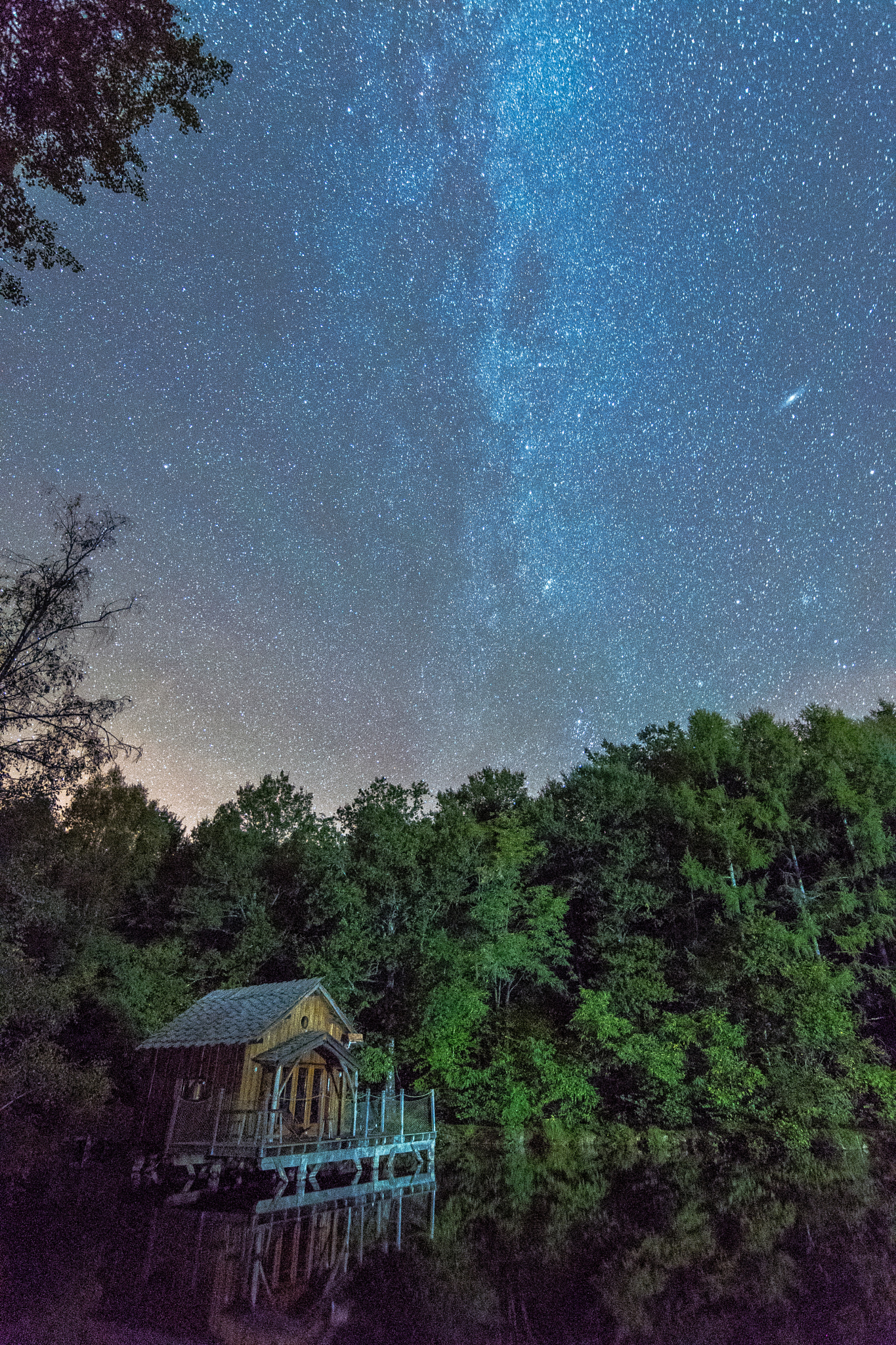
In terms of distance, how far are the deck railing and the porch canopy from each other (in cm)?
103

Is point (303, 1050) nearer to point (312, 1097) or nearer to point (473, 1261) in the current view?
point (312, 1097)

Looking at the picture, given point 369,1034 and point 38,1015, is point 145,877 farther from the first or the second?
point 38,1015

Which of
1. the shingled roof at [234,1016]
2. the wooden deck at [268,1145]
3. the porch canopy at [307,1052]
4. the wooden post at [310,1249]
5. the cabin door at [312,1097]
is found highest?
the shingled roof at [234,1016]

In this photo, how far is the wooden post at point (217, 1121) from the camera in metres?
18.7

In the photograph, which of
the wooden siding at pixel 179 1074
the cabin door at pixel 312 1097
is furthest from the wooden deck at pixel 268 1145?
the cabin door at pixel 312 1097

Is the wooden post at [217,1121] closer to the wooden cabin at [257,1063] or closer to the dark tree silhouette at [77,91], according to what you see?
the wooden cabin at [257,1063]

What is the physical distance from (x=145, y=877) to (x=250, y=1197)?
1703 centimetres

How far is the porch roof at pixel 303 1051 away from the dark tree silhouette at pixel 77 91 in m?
19.1

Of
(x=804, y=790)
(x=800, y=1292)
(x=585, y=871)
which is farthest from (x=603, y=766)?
(x=800, y=1292)

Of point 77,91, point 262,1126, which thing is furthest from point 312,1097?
point 77,91

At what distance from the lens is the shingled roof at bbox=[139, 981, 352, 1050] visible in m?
20.4

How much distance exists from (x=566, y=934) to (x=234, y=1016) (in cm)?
1424

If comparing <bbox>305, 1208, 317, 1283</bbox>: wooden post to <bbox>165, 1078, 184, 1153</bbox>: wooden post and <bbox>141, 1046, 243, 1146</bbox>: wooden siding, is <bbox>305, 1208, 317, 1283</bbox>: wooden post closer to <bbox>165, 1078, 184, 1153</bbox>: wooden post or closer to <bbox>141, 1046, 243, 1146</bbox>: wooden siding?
<bbox>141, 1046, 243, 1146</bbox>: wooden siding

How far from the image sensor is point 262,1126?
59.9 feet
